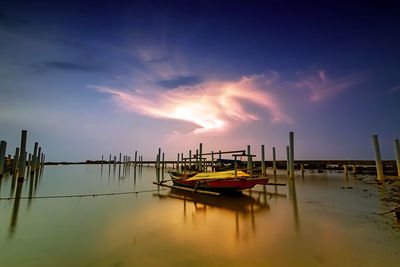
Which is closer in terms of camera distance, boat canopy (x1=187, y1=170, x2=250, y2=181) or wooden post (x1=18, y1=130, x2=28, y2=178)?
boat canopy (x1=187, y1=170, x2=250, y2=181)

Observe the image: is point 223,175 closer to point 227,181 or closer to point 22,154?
point 227,181

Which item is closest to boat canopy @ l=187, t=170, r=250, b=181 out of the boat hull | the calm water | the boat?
the boat

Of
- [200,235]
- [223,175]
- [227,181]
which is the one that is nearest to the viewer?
[200,235]

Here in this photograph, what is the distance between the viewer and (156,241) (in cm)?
602

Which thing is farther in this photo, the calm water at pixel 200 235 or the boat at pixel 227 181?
the boat at pixel 227 181

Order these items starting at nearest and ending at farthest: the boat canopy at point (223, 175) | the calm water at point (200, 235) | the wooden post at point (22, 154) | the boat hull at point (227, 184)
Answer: the calm water at point (200, 235)
the boat hull at point (227, 184)
the boat canopy at point (223, 175)
the wooden post at point (22, 154)

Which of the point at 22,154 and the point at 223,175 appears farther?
the point at 22,154

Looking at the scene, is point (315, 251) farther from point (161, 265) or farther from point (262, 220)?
point (161, 265)

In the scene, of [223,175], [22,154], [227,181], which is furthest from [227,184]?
[22,154]

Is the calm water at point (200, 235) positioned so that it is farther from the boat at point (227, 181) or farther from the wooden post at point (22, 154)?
the wooden post at point (22, 154)

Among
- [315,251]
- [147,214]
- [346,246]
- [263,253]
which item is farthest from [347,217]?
[147,214]

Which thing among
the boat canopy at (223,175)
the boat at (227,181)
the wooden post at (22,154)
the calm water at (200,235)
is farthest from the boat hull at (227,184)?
the wooden post at (22,154)

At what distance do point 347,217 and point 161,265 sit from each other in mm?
8117

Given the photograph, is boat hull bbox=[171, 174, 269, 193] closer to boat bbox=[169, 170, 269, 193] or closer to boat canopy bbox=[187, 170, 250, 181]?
boat bbox=[169, 170, 269, 193]
